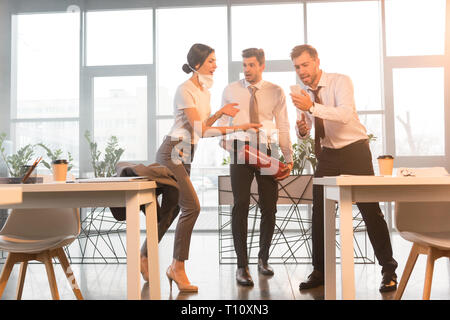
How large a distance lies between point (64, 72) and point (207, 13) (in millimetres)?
2199

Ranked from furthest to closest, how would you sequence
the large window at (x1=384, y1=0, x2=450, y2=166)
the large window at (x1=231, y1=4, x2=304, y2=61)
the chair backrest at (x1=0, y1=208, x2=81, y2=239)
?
the large window at (x1=231, y1=4, x2=304, y2=61)
the large window at (x1=384, y1=0, x2=450, y2=166)
the chair backrest at (x1=0, y1=208, x2=81, y2=239)

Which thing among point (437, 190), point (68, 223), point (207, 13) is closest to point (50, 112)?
point (207, 13)

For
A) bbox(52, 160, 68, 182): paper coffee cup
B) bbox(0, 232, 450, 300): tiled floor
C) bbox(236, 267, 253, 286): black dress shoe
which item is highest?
bbox(52, 160, 68, 182): paper coffee cup

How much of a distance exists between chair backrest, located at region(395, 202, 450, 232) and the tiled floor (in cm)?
45

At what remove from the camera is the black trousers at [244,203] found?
8.38ft

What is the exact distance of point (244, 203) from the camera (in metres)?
2.55

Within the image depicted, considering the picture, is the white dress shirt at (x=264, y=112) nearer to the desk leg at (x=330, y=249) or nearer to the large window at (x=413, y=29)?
the desk leg at (x=330, y=249)

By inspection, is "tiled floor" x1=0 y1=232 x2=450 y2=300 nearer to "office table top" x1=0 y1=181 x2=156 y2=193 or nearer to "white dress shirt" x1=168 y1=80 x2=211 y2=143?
"white dress shirt" x1=168 y1=80 x2=211 y2=143

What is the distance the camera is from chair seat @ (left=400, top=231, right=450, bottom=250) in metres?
1.58

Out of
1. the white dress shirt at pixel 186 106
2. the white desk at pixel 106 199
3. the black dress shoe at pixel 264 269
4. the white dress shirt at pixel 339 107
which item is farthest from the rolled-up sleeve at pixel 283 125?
the white desk at pixel 106 199

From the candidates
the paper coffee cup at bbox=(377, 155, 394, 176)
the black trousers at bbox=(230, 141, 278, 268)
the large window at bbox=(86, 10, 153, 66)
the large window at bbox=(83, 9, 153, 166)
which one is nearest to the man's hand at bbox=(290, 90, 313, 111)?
the paper coffee cup at bbox=(377, 155, 394, 176)

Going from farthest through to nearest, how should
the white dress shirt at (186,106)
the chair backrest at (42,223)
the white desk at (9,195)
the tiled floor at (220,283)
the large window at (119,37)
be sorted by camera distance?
1. the large window at (119,37)
2. the white dress shirt at (186,106)
3. the tiled floor at (220,283)
4. the chair backrest at (42,223)
5. the white desk at (9,195)

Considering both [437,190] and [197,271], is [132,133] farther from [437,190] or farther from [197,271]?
[437,190]

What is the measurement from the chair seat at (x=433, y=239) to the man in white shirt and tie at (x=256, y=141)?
3.34 ft
